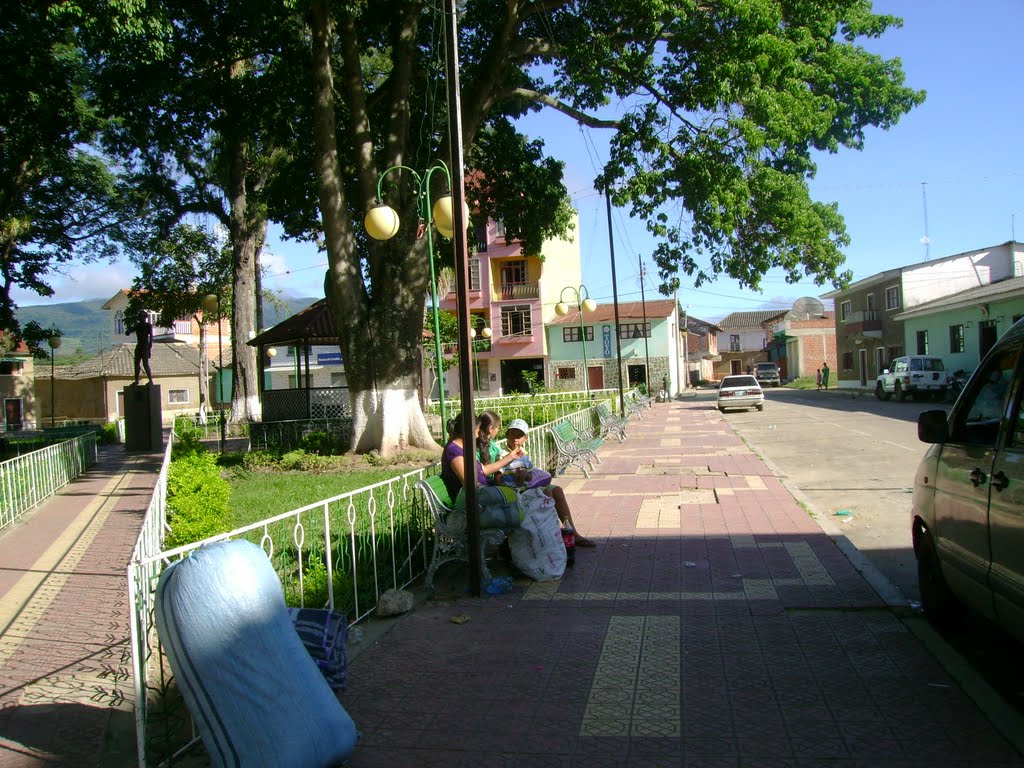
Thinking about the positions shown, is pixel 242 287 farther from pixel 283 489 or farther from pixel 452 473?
pixel 452 473

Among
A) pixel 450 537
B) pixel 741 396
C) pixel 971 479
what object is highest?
pixel 971 479

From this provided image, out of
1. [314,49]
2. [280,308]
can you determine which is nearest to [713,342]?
[280,308]

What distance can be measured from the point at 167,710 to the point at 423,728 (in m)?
1.17

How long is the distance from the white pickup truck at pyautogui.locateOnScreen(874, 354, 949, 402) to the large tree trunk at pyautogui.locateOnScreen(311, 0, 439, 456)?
77.4ft

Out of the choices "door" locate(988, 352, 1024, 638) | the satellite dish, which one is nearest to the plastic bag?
"door" locate(988, 352, 1024, 638)

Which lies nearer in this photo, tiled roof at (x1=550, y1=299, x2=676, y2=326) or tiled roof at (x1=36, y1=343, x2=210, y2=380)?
tiled roof at (x1=36, y1=343, x2=210, y2=380)

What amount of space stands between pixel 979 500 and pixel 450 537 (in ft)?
12.1

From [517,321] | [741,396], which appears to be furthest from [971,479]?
[517,321]

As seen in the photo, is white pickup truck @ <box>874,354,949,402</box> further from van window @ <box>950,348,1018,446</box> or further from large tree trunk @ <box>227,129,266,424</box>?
van window @ <box>950,348,1018,446</box>

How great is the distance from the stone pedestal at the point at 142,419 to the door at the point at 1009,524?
21396 millimetres

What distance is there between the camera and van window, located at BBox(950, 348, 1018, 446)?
4.31 meters

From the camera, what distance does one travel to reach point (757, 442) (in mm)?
19156

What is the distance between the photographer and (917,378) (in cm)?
3231

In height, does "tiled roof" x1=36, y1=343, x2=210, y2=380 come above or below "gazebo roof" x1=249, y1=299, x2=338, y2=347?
above
